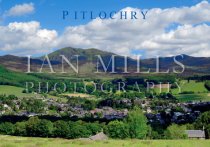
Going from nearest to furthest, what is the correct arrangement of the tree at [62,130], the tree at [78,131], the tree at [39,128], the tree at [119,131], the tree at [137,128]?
the tree at [137,128]
the tree at [119,131]
the tree at [78,131]
the tree at [62,130]
the tree at [39,128]

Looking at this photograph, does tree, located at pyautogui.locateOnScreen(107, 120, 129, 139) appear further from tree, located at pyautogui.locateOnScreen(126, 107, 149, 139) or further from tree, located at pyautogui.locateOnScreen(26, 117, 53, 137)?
tree, located at pyautogui.locateOnScreen(26, 117, 53, 137)

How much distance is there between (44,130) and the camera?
5359 inches

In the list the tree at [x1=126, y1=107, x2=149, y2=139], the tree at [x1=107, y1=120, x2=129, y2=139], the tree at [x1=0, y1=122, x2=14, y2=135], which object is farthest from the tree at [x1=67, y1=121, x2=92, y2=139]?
the tree at [x1=126, y1=107, x2=149, y2=139]

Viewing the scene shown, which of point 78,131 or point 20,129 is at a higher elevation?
point 78,131

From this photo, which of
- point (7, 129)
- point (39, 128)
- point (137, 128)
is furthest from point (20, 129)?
point (137, 128)

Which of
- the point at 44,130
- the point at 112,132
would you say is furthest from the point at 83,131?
the point at 112,132

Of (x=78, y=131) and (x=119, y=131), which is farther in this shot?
(x=78, y=131)

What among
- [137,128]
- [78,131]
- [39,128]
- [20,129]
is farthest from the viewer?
[20,129]

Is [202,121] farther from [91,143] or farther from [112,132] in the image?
[91,143]

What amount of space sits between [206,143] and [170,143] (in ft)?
9.80

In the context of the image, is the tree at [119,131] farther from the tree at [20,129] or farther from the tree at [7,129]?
the tree at [7,129]

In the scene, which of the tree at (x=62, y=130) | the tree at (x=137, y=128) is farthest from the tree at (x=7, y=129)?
the tree at (x=137, y=128)

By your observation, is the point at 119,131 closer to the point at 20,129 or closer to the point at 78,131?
the point at 78,131

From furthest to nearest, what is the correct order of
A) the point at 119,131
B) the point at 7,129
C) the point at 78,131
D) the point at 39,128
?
1. the point at 7,129
2. the point at 39,128
3. the point at 78,131
4. the point at 119,131
